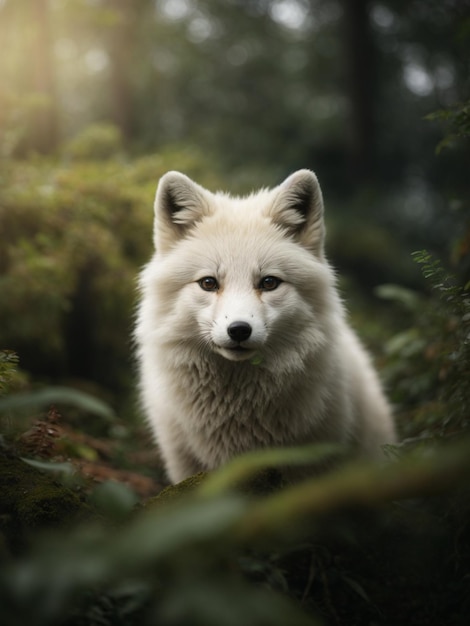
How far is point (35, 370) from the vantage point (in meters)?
5.94

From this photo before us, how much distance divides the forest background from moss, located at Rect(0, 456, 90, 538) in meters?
0.15

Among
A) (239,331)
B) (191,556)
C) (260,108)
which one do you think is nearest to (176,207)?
(239,331)

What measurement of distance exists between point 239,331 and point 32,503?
4.62 ft

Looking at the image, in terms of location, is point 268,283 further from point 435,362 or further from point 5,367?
point 435,362

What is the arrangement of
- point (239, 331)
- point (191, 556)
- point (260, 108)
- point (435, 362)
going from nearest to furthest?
point (191, 556)
point (239, 331)
point (435, 362)
point (260, 108)

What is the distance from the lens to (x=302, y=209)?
4.03 meters

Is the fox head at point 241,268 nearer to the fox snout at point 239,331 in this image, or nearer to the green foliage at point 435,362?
the fox snout at point 239,331

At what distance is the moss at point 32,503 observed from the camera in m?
2.49

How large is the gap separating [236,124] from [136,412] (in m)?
13.9

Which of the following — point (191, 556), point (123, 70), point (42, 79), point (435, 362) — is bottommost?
point (435, 362)

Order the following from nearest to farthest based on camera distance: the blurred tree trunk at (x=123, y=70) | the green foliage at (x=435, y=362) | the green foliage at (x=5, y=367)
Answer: the green foliage at (x=5, y=367) → the green foliage at (x=435, y=362) → the blurred tree trunk at (x=123, y=70)

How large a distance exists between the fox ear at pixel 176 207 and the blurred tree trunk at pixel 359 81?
14.4 metres

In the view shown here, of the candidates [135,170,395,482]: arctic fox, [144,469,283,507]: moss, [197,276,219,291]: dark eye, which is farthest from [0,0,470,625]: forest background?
[197,276,219,291]: dark eye

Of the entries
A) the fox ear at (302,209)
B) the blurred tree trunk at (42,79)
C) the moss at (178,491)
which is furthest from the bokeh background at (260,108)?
the moss at (178,491)
